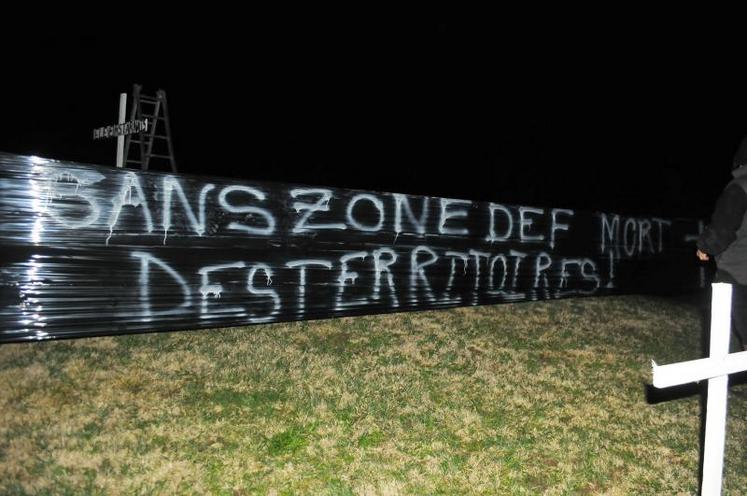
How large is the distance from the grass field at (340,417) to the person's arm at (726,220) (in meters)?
1.30

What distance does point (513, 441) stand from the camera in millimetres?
3402

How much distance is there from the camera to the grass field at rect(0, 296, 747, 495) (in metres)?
2.84

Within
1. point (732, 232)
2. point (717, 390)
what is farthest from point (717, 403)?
point (732, 232)

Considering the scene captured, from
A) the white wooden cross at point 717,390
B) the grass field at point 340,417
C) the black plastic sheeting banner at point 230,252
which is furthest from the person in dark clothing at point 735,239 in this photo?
the black plastic sheeting banner at point 230,252

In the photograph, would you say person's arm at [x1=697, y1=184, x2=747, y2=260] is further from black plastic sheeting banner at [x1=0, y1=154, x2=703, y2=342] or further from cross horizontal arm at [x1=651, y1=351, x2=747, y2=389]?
black plastic sheeting banner at [x1=0, y1=154, x2=703, y2=342]

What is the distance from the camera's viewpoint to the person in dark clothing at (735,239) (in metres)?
3.40

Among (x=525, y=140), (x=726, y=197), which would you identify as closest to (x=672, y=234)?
(x=726, y=197)

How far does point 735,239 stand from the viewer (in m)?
3.50

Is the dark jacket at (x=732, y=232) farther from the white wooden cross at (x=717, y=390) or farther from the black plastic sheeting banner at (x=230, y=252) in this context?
the black plastic sheeting banner at (x=230, y=252)

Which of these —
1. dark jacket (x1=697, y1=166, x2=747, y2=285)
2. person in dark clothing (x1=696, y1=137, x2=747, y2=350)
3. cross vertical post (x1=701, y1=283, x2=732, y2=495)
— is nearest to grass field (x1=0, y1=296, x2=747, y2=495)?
cross vertical post (x1=701, y1=283, x2=732, y2=495)

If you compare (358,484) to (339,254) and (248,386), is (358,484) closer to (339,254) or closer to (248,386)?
(248,386)

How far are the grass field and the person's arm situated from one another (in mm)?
1304

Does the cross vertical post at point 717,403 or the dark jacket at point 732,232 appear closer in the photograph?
the cross vertical post at point 717,403

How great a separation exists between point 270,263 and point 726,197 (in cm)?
327
